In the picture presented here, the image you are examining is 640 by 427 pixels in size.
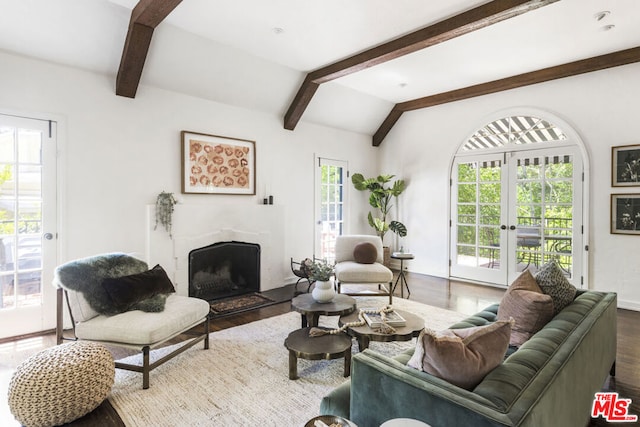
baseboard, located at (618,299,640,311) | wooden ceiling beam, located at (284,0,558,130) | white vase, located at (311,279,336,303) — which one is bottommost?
baseboard, located at (618,299,640,311)

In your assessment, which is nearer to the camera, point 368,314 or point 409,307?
point 368,314

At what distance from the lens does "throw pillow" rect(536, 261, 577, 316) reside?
2.16 metres

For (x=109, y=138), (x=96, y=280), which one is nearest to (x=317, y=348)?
(x=96, y=280)

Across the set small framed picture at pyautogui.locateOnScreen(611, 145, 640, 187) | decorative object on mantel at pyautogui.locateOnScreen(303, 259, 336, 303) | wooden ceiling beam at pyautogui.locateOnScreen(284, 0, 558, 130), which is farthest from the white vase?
small framed picture at pyautogui.locateOnScreen(611, 145, 640, 187)

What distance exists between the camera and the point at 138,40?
328 centimetres

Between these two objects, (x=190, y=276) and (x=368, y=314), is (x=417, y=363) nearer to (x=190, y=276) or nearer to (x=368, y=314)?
(x=368, y=314)

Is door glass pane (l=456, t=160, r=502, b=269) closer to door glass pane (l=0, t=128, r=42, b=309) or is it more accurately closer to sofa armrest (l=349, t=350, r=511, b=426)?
sofa armrest (l=349, t=350, r=511, b=426)

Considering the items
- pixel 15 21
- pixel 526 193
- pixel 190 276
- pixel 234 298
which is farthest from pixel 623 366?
pixel 15 21

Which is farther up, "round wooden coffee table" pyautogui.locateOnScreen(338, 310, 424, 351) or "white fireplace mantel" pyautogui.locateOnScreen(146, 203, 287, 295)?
"white fireplace mantel" pyautogui.locateOnScreen(146, 203, 287, 295)

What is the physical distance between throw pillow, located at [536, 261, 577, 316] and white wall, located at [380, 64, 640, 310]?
9.60 ft

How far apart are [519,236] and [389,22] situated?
3684mm

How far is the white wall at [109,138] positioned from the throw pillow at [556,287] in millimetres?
3787

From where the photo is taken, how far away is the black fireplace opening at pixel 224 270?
4.48 metres

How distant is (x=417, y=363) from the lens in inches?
53.2
